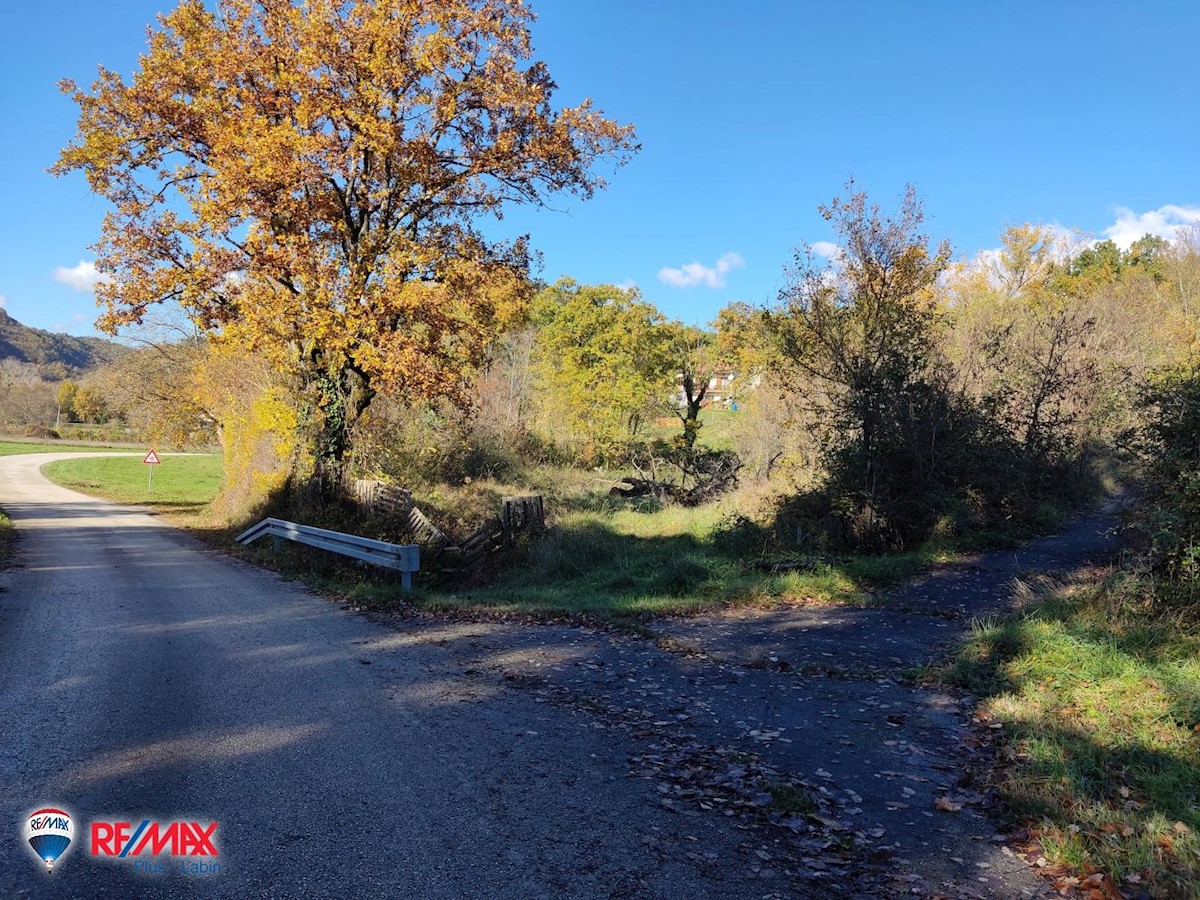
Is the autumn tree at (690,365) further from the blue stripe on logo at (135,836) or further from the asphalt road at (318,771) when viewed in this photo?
the blue stripe on logo at (135,836)

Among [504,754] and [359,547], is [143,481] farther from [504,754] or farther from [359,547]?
[504,754]

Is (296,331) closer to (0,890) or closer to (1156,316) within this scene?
(0,890)

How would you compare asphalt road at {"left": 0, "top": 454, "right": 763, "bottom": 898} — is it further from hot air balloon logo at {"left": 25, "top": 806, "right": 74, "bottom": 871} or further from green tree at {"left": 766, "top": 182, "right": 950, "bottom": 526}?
green tree at {"left": 766, "top": 182, "right": 950, "bottom": 526}

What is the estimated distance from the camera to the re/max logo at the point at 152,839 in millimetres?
3365

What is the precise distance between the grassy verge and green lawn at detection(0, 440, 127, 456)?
6726 centimetres

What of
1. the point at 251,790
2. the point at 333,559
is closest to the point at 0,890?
the point at 251,790

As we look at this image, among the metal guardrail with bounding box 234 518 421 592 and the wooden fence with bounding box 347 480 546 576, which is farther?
the wooden fence with bounding box 347 480 546 576

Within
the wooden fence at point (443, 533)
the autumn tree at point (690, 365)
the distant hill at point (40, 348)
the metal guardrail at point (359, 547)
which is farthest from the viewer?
the distant hill at point (40, 348)

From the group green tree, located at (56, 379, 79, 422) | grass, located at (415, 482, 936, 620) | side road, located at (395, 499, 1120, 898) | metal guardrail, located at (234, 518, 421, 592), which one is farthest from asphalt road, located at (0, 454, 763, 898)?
green tree, located at (56, 379, 79, 422)

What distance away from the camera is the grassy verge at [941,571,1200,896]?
3570 mm

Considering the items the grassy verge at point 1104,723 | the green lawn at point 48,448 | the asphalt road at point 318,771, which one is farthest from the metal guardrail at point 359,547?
the green lawn at point 48,448

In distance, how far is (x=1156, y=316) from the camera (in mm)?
26875

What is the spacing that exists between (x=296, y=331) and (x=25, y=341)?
140283 millimetres

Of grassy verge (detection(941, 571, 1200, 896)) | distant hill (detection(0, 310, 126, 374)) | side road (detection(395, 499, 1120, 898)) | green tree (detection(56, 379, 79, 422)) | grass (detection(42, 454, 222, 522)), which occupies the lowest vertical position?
grass (detection(42, 454, 222, 522))
